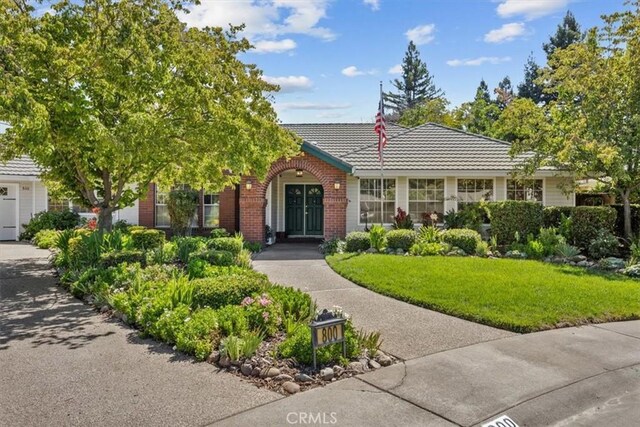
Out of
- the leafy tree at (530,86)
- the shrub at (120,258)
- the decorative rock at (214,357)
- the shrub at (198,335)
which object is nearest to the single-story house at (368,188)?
the shrub at (120,258)

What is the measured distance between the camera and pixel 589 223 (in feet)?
44.2

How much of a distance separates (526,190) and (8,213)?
20629 millimetres

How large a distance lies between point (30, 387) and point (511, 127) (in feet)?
49.8

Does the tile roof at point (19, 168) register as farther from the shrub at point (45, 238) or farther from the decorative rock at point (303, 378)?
the decorative rock at point (303, 378)

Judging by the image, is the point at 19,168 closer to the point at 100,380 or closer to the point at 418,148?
the point at 418,148

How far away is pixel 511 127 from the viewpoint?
15875 millimetres

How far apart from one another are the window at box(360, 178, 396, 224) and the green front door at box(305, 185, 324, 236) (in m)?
2.42

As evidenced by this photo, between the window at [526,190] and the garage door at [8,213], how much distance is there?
1973 cm

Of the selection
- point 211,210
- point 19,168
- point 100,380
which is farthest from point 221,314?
point 19,168

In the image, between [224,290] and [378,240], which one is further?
[378,240]

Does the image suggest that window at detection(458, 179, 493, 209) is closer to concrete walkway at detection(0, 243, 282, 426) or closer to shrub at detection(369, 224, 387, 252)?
shrub at detection(369, 224, 387, 252)

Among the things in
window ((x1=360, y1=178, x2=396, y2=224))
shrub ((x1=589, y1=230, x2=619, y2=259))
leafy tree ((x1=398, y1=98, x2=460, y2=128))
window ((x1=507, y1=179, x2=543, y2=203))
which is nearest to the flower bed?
window ((x1=360, y1=178, x2=396, y2=224))

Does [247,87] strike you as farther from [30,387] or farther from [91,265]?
[30,387]

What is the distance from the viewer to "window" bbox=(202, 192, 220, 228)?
1820 centimetres
